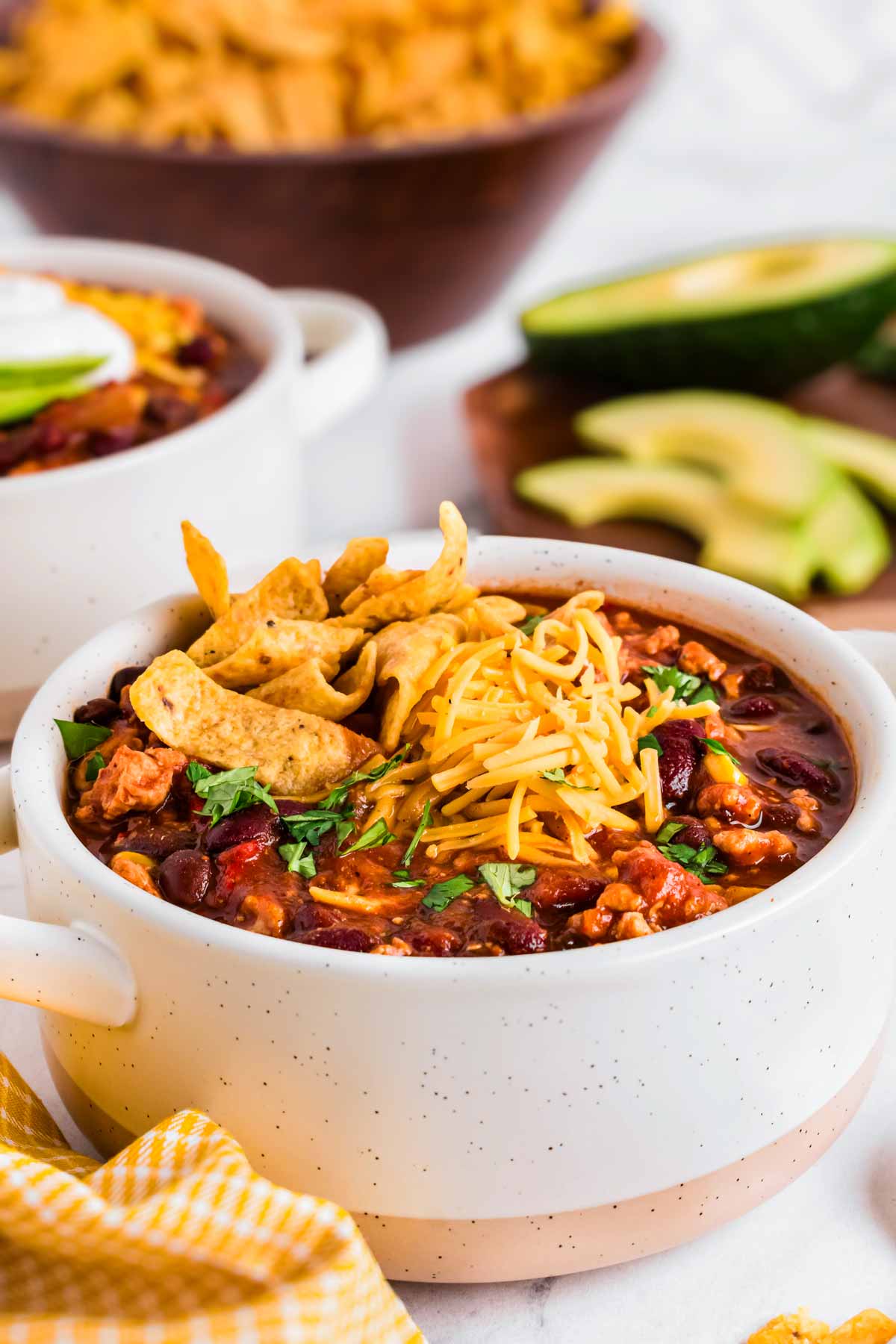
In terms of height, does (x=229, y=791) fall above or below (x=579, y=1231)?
above

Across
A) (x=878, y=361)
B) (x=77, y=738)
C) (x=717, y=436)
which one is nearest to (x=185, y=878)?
(x=77, y=738)

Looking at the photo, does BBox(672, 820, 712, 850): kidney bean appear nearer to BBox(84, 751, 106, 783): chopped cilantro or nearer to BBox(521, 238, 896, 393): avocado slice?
BBox(84, 751, 106, 783): chopped cilantro

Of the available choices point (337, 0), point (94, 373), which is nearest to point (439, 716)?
point (94, 373)

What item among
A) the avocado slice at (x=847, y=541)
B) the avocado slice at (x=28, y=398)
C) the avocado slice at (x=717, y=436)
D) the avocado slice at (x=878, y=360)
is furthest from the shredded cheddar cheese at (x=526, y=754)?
the avocado slice at (x=878, y=360)

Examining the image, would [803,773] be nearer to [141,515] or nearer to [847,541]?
[141,515]

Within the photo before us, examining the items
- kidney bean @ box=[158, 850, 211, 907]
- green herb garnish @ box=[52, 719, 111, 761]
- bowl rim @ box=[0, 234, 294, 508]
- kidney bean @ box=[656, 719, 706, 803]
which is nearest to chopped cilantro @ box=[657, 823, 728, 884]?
kidney bean @ box=[656, 719, 706, 803]

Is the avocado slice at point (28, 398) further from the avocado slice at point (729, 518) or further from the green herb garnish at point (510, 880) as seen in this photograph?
the green herb garnish at point (510, 880)
